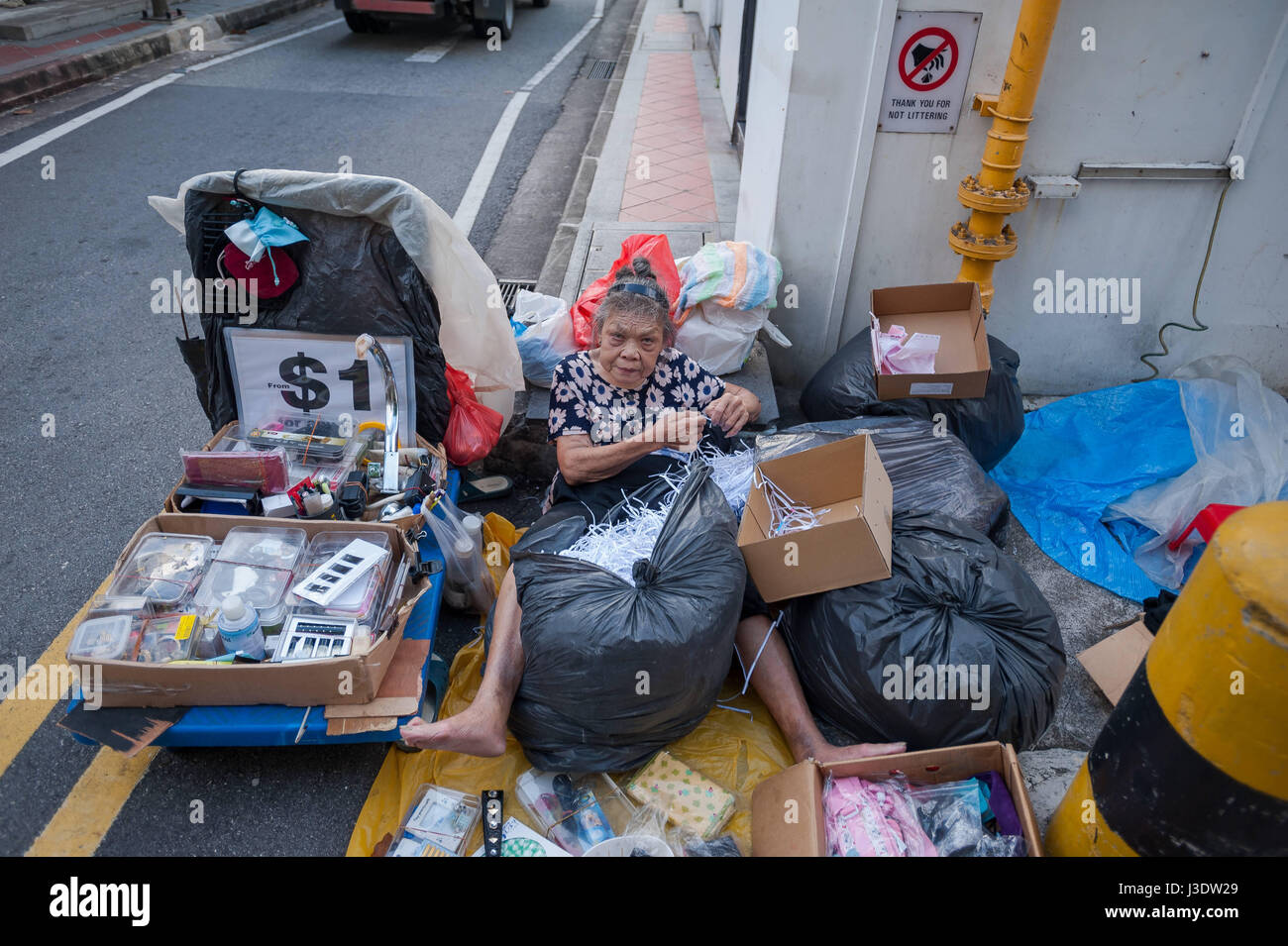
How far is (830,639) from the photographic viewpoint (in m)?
2.37

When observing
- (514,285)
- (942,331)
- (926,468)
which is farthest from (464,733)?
(514,285)

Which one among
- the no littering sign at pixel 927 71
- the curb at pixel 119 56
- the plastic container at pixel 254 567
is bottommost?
the plastic container at pixel 254 567

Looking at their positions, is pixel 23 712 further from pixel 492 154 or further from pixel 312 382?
pixel 492 154

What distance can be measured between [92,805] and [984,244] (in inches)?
149

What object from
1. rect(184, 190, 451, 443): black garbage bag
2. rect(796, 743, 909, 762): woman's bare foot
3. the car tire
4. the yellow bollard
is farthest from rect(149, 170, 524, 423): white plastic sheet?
the car tire

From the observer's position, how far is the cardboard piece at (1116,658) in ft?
8.79

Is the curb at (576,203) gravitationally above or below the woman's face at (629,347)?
below

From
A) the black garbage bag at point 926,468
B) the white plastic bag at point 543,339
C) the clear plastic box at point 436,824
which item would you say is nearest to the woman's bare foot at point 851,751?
the black garbage bag at point 926,468

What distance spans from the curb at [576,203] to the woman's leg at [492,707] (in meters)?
2.68

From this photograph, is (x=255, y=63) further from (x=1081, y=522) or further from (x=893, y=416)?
(x=1081, y=522)

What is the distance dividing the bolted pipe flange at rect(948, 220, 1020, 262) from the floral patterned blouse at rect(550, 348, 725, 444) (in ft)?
4.83

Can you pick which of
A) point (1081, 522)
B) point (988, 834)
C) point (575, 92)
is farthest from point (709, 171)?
point (988, 834)

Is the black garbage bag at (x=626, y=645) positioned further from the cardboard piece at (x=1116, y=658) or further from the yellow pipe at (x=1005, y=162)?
the yellow pipe at (x=1005, y=162)

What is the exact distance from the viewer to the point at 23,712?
97.3 inches
